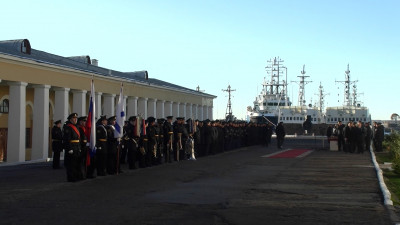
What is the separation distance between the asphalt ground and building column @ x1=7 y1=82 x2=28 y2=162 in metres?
7.29

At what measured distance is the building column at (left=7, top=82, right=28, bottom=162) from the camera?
74.5ft

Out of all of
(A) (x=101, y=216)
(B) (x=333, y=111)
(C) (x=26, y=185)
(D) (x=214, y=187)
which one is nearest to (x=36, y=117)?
(C) (x=26, y=185)

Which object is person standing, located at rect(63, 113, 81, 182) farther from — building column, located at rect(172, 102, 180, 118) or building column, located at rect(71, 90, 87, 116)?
building column, located at rect(172, 102, 180, 118)

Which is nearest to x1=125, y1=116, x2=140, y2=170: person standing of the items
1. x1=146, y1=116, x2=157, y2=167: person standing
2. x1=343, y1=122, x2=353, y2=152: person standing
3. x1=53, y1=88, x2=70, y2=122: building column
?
x1=146, y1=116, x2=157, y2=167: person standing

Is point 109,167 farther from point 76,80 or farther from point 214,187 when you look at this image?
point 76,80

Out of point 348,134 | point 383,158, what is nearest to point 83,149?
point 383,158

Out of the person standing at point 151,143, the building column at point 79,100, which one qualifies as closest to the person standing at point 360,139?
the person standing at point 151,143

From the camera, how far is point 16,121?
2303cm

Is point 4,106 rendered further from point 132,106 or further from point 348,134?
point 348,134

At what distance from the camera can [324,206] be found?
9.42 m

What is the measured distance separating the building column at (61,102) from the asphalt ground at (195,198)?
10283 mm

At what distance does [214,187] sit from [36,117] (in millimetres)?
15123

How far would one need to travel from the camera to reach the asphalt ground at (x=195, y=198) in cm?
817

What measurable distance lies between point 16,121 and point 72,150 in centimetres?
1107
